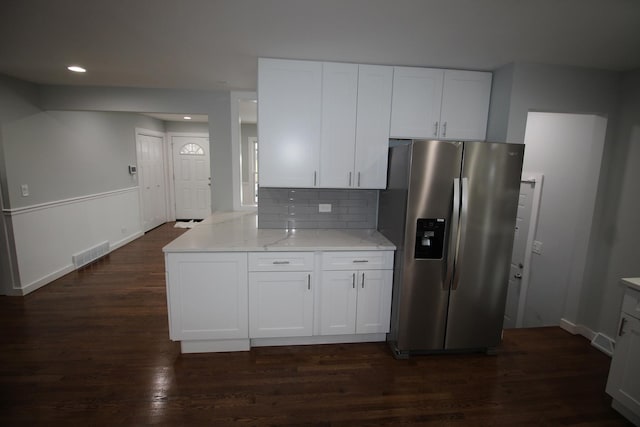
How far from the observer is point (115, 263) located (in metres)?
4.69

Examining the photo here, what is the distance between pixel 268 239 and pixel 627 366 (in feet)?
8.63

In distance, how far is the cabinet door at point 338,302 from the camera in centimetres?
260

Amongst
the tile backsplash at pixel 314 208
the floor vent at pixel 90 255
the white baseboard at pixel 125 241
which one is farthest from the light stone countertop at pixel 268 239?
the white baseboard at pixel 125 241

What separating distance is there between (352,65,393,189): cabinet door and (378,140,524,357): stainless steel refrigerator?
0.19m

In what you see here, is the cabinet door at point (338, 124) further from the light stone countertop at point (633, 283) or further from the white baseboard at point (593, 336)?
the white baseboard at point (593, 336)

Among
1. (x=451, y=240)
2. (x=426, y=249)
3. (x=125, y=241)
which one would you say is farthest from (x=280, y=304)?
(x=125, y=241)

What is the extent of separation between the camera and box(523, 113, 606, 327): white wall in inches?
116

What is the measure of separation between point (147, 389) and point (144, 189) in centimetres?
536

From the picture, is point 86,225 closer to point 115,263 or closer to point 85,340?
point 115,263

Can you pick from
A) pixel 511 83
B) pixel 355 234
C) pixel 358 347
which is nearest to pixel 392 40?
pixel 511 83

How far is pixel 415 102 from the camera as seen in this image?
2.75 metres

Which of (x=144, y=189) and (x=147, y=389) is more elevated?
(x=144, y=189)

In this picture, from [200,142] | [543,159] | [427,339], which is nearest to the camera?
[427,339]

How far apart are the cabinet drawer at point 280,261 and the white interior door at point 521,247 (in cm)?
254
